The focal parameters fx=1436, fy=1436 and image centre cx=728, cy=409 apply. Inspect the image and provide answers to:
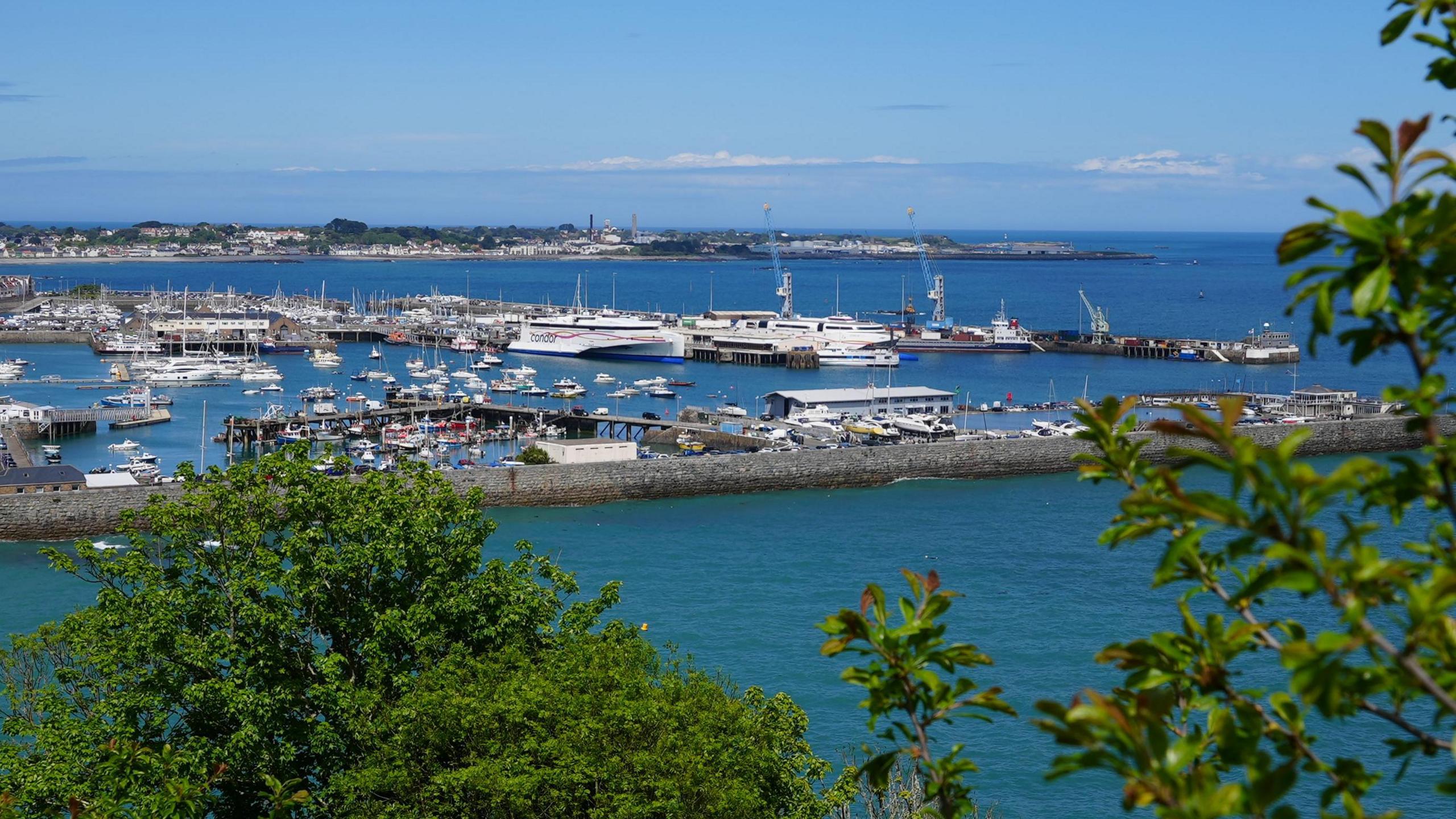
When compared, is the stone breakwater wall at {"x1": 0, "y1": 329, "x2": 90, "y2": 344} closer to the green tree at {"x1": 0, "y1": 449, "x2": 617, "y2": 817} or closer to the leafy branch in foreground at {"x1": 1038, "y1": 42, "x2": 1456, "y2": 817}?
the green tree at {"x1": 0, "y1": 449, "x2": 617, "y2": 817}

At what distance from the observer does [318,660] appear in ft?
22.7

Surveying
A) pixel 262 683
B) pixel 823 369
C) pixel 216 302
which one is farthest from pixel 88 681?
pixel 216 302

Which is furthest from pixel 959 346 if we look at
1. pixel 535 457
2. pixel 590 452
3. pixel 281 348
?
pixel 535 457

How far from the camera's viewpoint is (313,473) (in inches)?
295

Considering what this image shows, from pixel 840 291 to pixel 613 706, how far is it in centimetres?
7811

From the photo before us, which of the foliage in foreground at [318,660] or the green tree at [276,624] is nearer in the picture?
the foliage in foreground at [318,660]

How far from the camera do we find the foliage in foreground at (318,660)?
6426 mm

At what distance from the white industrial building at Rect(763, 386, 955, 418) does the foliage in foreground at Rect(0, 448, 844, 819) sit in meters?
20.9

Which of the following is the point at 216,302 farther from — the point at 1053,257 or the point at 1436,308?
the point at 1053,257

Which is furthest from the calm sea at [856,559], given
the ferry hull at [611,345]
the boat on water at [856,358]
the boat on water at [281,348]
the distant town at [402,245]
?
the distant town at [402,245]

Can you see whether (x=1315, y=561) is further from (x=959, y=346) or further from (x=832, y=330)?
(x=959, y=346)

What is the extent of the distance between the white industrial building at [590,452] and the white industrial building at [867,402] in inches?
294

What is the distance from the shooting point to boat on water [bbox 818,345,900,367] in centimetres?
4306

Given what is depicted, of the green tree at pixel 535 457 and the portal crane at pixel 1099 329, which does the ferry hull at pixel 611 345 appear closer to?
the portal crane at pixel 1099 329
